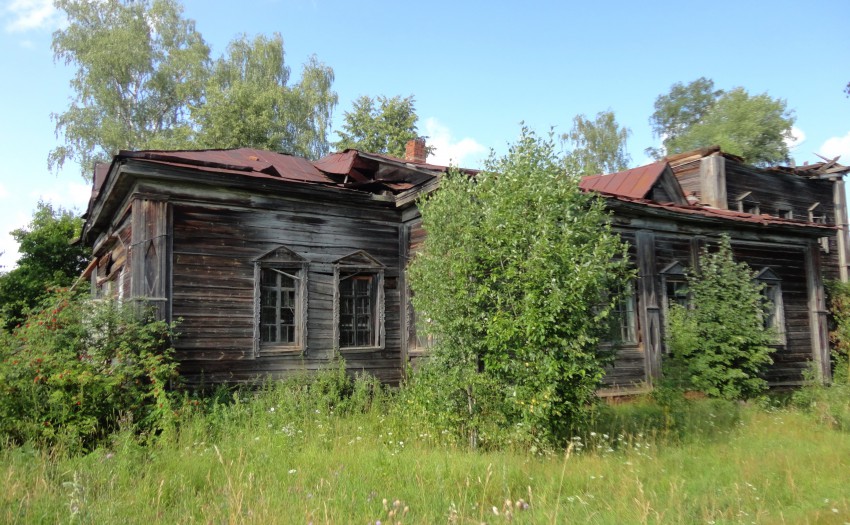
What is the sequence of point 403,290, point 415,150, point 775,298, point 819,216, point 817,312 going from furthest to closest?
point 819,216
point 817,312
point 775,298
point 415,150
point 403,290

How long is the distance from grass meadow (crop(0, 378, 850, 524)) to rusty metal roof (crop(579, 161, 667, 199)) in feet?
24.6

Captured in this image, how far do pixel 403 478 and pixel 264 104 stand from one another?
77.6 ft

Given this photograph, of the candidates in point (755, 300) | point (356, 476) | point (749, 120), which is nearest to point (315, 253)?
point (356, 476)

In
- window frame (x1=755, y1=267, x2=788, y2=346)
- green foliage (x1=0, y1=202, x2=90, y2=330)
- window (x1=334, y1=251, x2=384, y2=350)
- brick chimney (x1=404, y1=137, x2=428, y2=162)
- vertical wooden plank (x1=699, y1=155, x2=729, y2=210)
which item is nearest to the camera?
window (x1=334, y1=251, x2=384, y2=350)

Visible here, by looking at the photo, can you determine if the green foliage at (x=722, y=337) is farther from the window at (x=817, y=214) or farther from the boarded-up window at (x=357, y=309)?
the window at (x=817, y=214)

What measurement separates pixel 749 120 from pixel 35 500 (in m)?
33.0

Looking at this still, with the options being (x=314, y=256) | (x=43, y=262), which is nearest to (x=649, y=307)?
(x=314, y=256)

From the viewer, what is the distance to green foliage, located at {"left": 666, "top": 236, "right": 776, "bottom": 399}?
10781mm

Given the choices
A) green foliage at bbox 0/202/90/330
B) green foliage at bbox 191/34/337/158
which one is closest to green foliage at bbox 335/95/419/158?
green foliage at bbox 191/34/337/158

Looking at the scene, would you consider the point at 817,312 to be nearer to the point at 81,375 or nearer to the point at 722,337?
the point at 722,337

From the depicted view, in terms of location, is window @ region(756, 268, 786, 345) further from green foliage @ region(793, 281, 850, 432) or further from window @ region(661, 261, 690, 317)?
window @ region(661, 261, 690, 317)

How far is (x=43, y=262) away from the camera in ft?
65.9

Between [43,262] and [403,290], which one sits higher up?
[43,262]

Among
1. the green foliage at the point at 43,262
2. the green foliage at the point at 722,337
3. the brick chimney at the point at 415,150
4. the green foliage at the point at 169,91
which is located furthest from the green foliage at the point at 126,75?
the green foliage at the point at 722,337
